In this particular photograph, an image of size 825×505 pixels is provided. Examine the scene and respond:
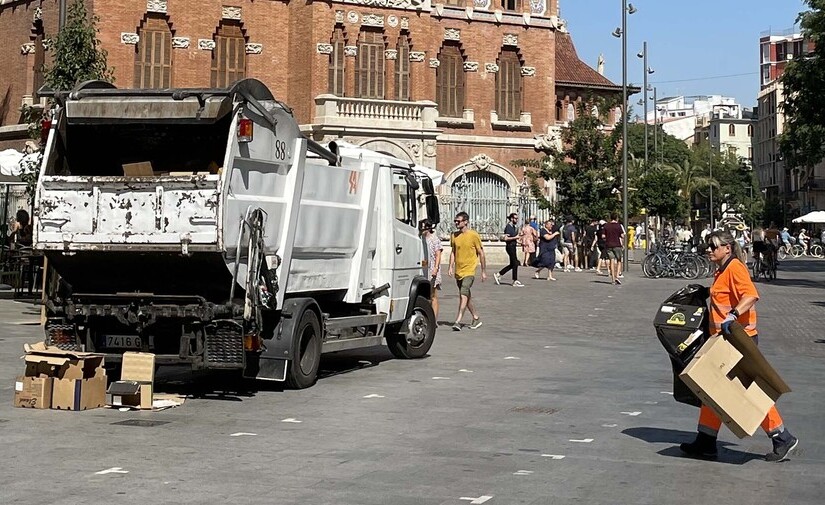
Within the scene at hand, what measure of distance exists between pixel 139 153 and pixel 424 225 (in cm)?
547

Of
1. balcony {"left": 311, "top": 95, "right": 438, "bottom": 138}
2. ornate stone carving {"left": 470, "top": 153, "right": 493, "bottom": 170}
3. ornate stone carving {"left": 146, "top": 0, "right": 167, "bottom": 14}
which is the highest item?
ornate stone carving {"left": 146, "top": 0, "right": 167, "bottom": 14}

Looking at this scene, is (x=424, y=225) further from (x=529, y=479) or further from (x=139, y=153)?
(x=529, y=479)

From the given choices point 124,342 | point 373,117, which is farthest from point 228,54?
point 124,342

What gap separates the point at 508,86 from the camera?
169ft

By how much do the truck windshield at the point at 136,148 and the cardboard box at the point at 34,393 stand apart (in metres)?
2.30

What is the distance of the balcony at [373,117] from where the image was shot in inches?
1746

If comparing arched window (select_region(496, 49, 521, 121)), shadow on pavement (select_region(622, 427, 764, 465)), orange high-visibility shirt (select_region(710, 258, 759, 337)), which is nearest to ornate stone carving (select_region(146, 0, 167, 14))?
arched window (select_region(496, 49, 521, 121))

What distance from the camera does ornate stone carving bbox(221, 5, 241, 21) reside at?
1743 inches

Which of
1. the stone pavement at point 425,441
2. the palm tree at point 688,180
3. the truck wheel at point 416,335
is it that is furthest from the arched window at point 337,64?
the palm tree at point 688,180

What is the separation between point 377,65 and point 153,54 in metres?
8.16

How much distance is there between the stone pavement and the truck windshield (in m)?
2.41

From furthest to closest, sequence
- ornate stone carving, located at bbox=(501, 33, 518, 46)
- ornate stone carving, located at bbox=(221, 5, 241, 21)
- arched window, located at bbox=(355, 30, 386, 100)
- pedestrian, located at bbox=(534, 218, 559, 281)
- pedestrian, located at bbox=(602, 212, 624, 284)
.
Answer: ornate stone carving, located at bbox=(501, 33, 518, 46) → arched window, located at bbox=(355, 30, 386, 100) → ornate stone carving, located at bbox=(221, 5, 241, 21) → pedestrian, located at bbox=(534, 218, 559, 281) → pedestrian, located at bbox=(602, 212, 624, 284)

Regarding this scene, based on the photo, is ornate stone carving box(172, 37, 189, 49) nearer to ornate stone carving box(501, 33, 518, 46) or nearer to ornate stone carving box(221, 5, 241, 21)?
ornate stone carving box(221, 5, 241, 21)

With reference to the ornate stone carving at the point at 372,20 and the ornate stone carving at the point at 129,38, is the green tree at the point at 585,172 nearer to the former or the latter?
the ornate stone carving at the point at 372,20
